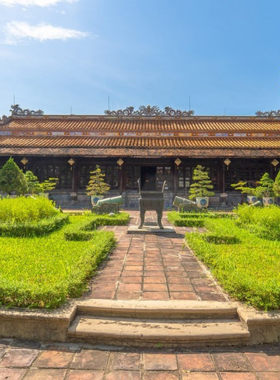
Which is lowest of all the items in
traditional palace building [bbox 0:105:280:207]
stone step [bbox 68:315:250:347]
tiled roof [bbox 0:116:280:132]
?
stone step [bbox 68:315:250:347]

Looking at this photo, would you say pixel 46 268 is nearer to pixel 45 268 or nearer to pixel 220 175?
pixel 45 268

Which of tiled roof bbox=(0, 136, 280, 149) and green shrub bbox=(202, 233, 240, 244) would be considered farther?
tiled roof bbox=(0, 136, 280, 149)

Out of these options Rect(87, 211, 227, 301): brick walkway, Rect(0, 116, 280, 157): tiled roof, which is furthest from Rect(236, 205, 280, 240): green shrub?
Rect(0, 116, 280, 157): tiled roof

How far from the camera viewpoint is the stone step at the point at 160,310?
9.45 ft

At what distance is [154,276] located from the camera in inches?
155

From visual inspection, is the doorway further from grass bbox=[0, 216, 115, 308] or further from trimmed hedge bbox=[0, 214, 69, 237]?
trimmed hedge bbox=[0, 214, 69, 237]

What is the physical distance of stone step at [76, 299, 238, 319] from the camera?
288cm

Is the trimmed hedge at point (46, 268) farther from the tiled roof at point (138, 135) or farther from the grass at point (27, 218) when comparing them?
the tiled roof at point (138, 135)

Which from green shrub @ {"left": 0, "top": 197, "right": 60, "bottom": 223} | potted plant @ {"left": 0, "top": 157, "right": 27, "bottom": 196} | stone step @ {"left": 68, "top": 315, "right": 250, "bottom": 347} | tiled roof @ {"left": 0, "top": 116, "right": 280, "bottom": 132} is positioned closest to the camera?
stone step @ {"left": 68, "top": 315, "right": 250, "bottom": 347}

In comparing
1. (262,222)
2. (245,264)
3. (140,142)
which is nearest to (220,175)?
(140,142)

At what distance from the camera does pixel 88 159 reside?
1744 centimetres

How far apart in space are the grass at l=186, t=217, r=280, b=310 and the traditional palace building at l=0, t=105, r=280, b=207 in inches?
338

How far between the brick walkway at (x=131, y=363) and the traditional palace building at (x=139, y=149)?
12.0 meters

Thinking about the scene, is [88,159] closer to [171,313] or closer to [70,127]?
[70,127]
